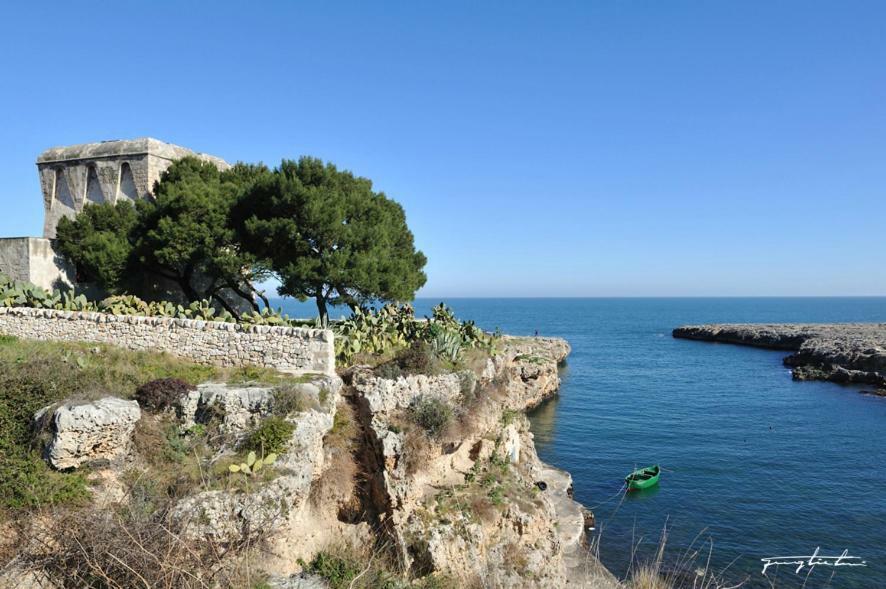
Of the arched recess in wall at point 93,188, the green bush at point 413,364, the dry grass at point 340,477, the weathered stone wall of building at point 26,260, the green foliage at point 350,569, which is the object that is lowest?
the green foliage at point 350,569

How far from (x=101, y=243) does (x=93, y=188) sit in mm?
5982

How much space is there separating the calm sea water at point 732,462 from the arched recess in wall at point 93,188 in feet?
94.6

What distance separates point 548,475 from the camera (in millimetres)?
26469

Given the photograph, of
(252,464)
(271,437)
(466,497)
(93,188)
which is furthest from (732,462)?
(93,188)

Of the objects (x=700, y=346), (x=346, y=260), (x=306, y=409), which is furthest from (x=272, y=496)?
(x=700, y=346)

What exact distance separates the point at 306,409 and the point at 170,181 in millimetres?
18130

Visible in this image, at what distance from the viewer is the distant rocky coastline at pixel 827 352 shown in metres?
52.9

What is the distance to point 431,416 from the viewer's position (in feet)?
55.3

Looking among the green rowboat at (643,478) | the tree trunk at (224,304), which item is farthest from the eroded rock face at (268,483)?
the green rowboat at (643,478)

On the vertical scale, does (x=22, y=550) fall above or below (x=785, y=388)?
above

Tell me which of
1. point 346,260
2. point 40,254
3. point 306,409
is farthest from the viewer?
point 40,254

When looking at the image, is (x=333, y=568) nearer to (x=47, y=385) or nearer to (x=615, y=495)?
(x=47, y=385)

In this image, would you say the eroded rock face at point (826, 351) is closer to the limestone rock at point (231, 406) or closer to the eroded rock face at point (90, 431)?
the limestone rock at point (231, 406)

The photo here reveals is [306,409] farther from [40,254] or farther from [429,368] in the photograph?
[40,254]
